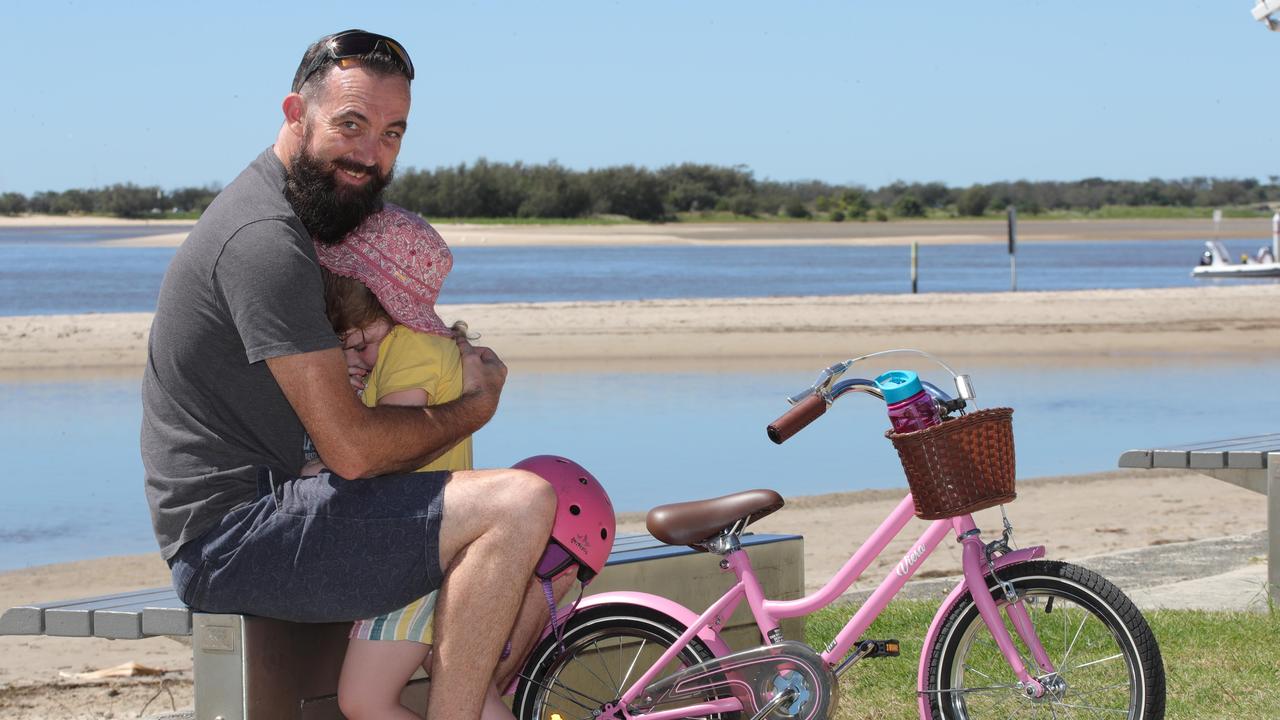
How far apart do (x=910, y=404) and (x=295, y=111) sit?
1.39 m

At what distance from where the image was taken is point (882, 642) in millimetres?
3289

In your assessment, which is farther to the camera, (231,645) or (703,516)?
(703,516)

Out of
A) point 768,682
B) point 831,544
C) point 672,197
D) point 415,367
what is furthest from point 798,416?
point 672,197

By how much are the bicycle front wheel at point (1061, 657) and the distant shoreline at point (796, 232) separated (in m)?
Answer: 55.1

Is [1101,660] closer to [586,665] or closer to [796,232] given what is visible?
[586,665]

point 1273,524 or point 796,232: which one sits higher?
point 1273,524

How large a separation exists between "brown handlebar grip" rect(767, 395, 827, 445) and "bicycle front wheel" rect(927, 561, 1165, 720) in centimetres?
51

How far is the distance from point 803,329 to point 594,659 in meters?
17.2

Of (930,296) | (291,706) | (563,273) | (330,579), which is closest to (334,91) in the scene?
(330,579)

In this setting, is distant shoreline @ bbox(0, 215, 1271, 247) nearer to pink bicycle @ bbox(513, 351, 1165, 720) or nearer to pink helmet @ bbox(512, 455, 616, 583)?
pink bicycle @ bbox(513, 351, 1165, 720)

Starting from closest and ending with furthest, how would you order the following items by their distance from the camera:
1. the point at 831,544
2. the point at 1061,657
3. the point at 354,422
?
Answer: the point at 354,422, the point at 1061,657, the point at 831,544

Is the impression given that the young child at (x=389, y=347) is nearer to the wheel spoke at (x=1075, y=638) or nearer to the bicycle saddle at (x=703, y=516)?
the bicycle saddle at (x=703, y=516)

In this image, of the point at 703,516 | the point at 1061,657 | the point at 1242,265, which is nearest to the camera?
the point at 703,516

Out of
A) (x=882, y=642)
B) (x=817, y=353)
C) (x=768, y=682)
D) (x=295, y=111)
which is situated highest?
(x=295, y=111)
